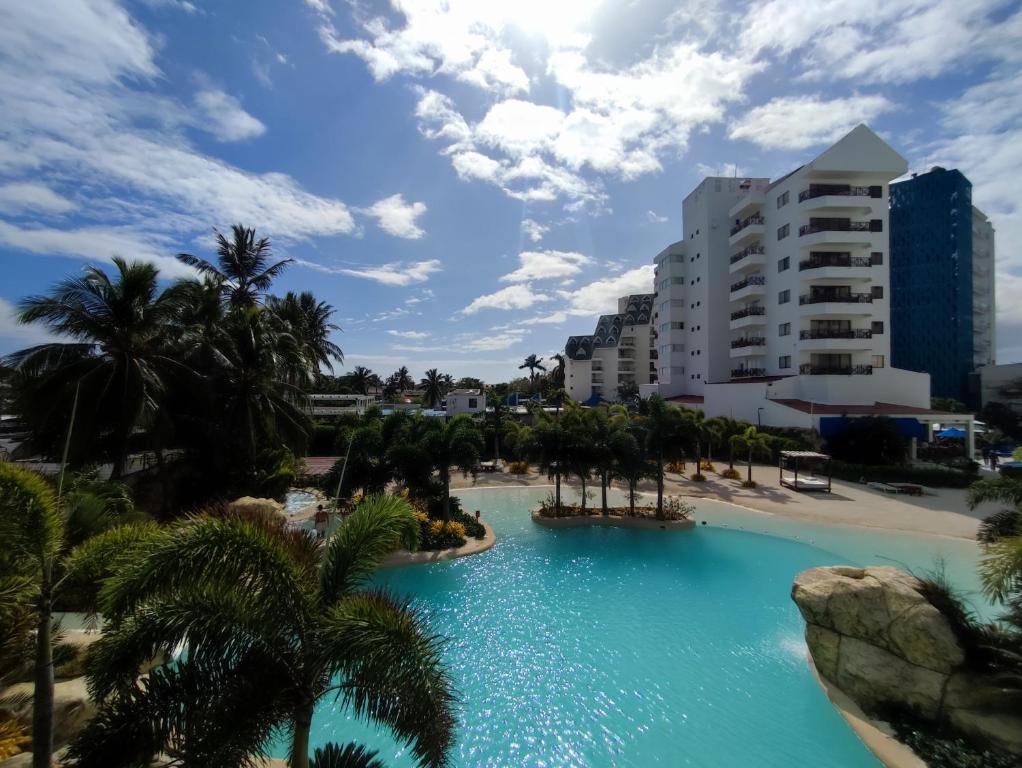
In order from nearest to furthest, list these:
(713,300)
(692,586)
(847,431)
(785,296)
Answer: (692,586) → (847,431) → (785,296) → (713,300)

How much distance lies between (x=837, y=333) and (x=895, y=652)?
35.7 m

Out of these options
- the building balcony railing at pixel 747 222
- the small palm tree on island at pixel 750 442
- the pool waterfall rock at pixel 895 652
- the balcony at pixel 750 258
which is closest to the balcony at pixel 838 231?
the balcony at pixel 750 258

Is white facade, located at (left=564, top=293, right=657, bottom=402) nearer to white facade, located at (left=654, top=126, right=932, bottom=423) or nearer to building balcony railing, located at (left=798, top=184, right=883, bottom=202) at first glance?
white facade, located at (left=654, top=126, right=932, bottom=423)

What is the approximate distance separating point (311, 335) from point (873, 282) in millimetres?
44390

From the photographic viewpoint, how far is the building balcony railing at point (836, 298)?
118ft

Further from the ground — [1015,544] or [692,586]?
[1015,544]

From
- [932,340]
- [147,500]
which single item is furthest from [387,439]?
[932,340]

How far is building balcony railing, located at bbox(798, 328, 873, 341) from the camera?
35.6 meters

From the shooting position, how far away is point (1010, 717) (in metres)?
6.68

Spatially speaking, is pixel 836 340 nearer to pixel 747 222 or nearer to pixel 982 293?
pixel 747 222

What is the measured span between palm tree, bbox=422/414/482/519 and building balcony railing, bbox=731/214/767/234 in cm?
3827

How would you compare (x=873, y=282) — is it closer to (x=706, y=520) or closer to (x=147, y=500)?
(x=706, y=520)

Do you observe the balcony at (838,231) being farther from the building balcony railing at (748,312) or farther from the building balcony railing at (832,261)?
the building balcony railing at (748,312)

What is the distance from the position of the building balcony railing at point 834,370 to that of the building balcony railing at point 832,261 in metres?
8.15
